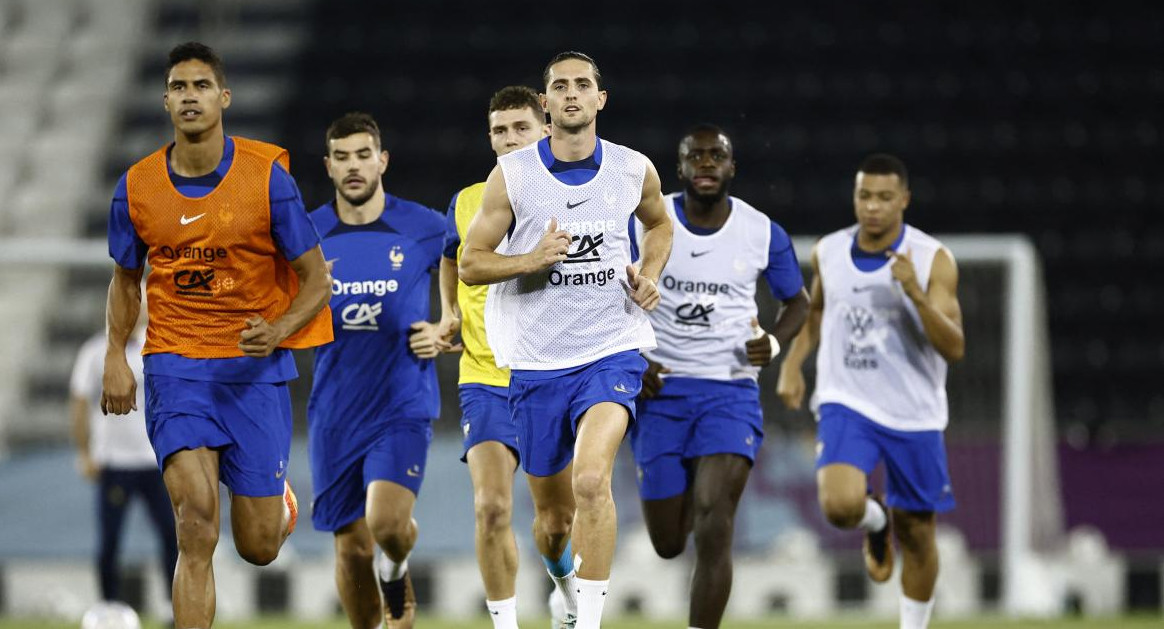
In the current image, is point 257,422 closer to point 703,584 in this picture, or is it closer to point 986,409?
point 703,584

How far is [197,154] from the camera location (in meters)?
6.50

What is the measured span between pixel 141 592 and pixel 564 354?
750cm

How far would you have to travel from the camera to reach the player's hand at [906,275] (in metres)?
8.23

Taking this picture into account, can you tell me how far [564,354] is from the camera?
22.0 feet

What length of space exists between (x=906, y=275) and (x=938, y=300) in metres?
0.33

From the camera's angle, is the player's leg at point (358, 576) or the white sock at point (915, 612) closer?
the player's leg at point (358, 576)

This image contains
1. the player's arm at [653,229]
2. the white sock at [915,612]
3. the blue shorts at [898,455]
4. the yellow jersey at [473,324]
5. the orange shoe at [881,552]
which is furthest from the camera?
the orange shoe at [881,552]

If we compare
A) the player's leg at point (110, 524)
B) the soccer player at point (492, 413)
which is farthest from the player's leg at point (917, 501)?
the player's leg at point (110, 524)

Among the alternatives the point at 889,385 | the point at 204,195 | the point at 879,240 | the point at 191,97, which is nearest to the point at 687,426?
the point at 889,385

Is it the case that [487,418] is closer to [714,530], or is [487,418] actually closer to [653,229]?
[714,530]

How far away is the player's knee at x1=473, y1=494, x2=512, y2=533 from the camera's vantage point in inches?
289

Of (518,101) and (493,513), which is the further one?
(518,101)

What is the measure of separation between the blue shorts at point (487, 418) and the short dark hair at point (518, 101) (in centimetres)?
141

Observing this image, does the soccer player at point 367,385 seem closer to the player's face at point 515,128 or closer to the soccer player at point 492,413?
the soccer player at point 492,413
